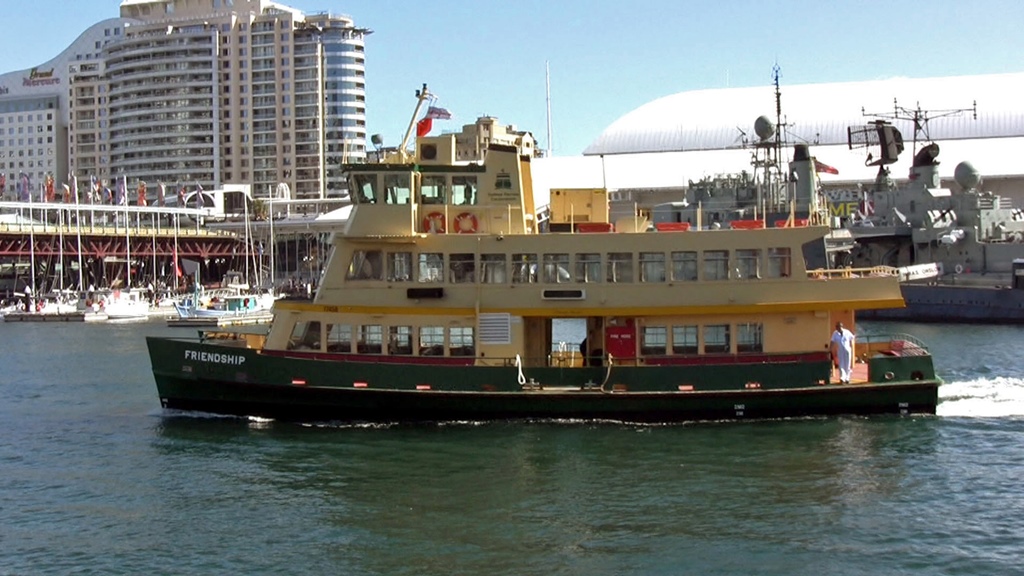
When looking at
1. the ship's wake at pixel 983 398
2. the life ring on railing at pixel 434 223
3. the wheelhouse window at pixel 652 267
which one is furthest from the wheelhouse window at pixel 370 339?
the ship's wake at pixel 983 398

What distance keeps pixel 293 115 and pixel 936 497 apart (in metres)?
123

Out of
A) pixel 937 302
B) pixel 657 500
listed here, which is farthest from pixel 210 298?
pixel 657 500

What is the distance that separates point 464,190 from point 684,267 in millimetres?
5097


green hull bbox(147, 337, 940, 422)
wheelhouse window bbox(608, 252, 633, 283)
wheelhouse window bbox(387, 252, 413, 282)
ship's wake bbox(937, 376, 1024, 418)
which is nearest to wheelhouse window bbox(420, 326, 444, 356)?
green hull bbox(147, 337, 940, 422)

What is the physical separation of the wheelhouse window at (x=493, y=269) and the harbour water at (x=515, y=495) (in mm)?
3133

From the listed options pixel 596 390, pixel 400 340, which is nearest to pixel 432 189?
pixel 400 340

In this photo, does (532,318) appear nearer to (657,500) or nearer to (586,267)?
(586,267)

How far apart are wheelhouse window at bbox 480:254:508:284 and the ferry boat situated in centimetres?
3

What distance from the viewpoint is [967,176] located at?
67.9 m

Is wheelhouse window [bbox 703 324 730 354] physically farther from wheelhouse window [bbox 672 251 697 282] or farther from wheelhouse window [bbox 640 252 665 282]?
wheelhouse window [bbox 640 252 665 282]

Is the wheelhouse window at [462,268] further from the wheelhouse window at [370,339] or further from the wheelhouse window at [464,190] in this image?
the wheelhouse window at [370,339]

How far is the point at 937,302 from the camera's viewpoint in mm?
55938

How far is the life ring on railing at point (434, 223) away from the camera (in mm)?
24594

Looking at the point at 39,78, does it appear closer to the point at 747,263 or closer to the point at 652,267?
the point at 652,267
